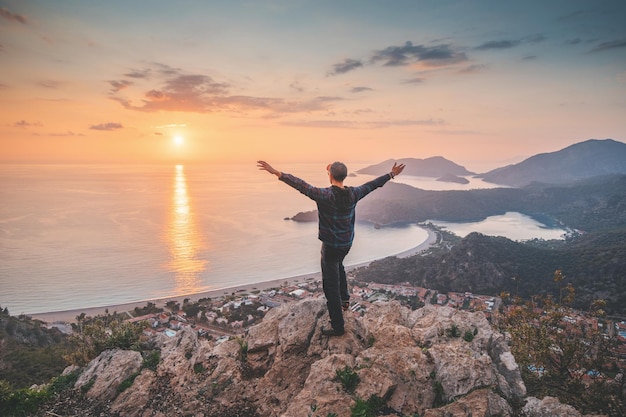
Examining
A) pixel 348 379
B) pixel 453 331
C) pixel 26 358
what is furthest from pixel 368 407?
A: pixel 26 358

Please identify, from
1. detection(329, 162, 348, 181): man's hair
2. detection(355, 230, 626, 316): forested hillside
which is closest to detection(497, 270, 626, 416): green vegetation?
detection(329, 162, 348, 181): man's hair

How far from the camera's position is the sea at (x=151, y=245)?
4362cm

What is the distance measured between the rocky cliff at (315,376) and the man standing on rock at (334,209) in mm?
1264

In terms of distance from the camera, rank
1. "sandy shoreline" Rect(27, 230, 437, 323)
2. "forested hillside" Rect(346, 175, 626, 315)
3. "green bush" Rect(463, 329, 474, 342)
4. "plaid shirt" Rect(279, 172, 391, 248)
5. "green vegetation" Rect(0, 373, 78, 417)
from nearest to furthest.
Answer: "plaid shirt" Rect(279, 172, 391, 248)
"green vegetation" Rect(0, 373, 78, 417)
"green bush" Rect(463, 329, 474, 342)
"sandy shoreline" Rect(27, 230, 437, 323)
"forested hillside" Rect(346, 175, 626, 315)

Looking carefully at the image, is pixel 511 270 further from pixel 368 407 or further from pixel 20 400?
pixel 20 400

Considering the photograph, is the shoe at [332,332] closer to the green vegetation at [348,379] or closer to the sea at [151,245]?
the green vegetation at [348,379]

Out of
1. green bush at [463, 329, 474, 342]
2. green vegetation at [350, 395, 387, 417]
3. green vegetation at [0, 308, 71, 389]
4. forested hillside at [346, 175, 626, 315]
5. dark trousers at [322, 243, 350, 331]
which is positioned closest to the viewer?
green vegetation at [350, 395, 387, 417]

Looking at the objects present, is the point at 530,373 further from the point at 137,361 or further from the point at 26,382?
the point at 26,382

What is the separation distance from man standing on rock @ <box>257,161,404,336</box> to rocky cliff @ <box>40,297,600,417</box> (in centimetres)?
126

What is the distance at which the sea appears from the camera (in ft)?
143

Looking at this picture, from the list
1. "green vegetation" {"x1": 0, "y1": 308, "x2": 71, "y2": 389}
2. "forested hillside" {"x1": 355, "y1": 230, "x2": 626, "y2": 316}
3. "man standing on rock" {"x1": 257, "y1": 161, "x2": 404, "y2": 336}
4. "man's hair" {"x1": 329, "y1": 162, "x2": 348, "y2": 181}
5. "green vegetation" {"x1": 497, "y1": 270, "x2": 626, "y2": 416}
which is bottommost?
"forested hillside" {"x1": 355, "y1": 230, "x2": 626, "y2": 316}

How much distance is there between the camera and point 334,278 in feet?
16.4

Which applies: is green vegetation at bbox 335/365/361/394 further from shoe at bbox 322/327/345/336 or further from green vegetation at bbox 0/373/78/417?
green vegetation at bbox 0/373/78/417

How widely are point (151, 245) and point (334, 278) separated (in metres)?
66.1
